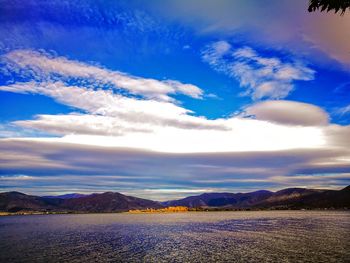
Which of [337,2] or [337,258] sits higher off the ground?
[337,2]

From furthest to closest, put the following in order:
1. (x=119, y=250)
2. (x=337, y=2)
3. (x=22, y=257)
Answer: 1. (x=119, y=250)
2. (x=22, y=257)
3. (x=337, y=2)

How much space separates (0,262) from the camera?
73.2 m

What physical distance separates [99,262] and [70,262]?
619 cm

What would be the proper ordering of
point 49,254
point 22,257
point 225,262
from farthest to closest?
point 49,254, point 22,257, point 225,262

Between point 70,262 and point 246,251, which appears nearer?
point 70,262

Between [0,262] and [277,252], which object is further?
[277,252]

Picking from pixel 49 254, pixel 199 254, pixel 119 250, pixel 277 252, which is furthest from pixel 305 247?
pixel 49 254

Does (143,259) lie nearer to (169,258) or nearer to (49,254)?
(169,258)

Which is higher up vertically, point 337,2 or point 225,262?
point 337,2

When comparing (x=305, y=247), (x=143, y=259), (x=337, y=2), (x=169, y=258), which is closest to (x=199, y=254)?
(x=169, y=258)

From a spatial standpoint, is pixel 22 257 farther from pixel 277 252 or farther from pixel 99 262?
pixel 277 252

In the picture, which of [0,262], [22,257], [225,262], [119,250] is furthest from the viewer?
[119,250]

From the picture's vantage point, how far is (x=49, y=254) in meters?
85.2

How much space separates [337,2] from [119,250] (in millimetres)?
82797
